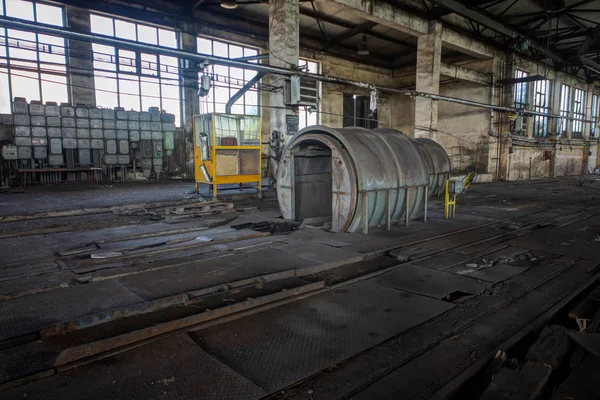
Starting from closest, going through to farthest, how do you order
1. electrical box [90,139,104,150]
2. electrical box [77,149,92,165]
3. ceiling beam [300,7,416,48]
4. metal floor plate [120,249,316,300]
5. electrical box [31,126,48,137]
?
metal floor plate [120,249,316,300] → electrical box [31,126,48,137] → electrical box [77,149,92,165] → electrical box [90,139,104,150] → ceiling beam [300,7,416,48]

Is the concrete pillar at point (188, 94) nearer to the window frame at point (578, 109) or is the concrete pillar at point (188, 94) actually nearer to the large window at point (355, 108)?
the large window at point (355, 108)

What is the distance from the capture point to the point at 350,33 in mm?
20375

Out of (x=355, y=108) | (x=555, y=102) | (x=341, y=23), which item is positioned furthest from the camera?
(x=555, y=102)

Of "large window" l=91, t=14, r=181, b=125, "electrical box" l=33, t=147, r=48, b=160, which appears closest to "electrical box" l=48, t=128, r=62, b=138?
"electrical box" l=33, t=147, r=48, b=160

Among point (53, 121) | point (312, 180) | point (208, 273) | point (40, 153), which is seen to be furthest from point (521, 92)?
point (40, 153)

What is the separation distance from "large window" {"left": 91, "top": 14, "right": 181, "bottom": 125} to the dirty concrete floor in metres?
9.97

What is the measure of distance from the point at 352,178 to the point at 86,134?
13.1 metres

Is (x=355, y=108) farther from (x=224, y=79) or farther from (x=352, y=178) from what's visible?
(x=352, y=178)

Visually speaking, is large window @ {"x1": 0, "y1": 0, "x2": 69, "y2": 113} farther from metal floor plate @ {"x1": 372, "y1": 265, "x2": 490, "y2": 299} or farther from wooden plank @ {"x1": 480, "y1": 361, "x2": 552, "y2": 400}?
wooden plank @ {"x1": 480, "y1": 361, "x2": 552, "y2": 400}

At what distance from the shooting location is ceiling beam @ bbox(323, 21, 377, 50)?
64.2 feet

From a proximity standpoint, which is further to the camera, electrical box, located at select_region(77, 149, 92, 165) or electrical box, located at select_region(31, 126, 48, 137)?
electrical box, located at select_region(77, 149, 92, 165)

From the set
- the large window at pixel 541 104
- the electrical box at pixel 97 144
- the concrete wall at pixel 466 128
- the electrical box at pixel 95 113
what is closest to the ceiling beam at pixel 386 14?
the concrete wall at pixel 466 128

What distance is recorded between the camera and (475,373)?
2.67 m

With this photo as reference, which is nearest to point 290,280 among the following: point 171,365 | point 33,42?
point 171,365
